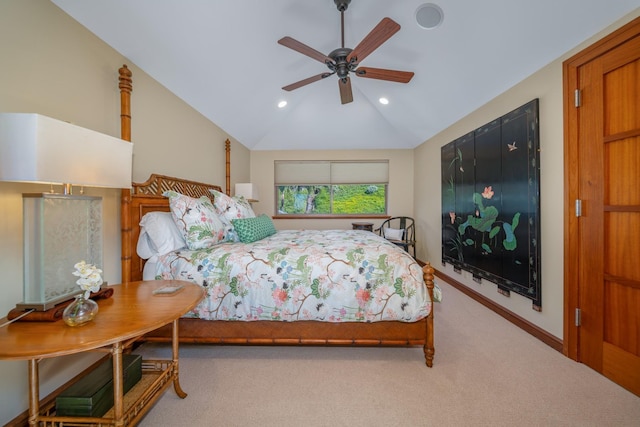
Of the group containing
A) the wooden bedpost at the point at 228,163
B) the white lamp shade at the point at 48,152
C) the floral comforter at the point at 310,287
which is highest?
the wooden bedpost at the point at 228,163

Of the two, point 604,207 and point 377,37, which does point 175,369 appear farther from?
point 604,207

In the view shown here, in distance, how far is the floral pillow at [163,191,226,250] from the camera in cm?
210

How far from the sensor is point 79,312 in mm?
1076

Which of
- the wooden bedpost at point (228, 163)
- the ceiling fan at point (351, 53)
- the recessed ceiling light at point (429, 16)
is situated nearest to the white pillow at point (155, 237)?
the ceiling fan at point (351, 53)

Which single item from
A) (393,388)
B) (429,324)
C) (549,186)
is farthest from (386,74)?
(393,388)

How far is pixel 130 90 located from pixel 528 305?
3782 mm

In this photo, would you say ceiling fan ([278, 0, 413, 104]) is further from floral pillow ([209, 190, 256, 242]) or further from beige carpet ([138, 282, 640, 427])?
beige carpet ([138, 282, 640, 427])

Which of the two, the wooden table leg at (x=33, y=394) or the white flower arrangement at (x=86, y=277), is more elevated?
the white flower arrangement at (x=86, y=277)

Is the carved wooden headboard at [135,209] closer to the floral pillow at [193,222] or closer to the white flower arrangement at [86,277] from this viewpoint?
the floral pillow at [193,222]

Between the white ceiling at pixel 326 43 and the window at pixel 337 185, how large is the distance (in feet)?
4.92

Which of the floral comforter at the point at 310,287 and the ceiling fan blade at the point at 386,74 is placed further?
the ceiling fan blade at the point at 386,74

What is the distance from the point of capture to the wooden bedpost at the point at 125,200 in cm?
194

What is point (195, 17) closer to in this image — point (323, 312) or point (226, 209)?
point (226, 209)

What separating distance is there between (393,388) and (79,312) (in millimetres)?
1721
